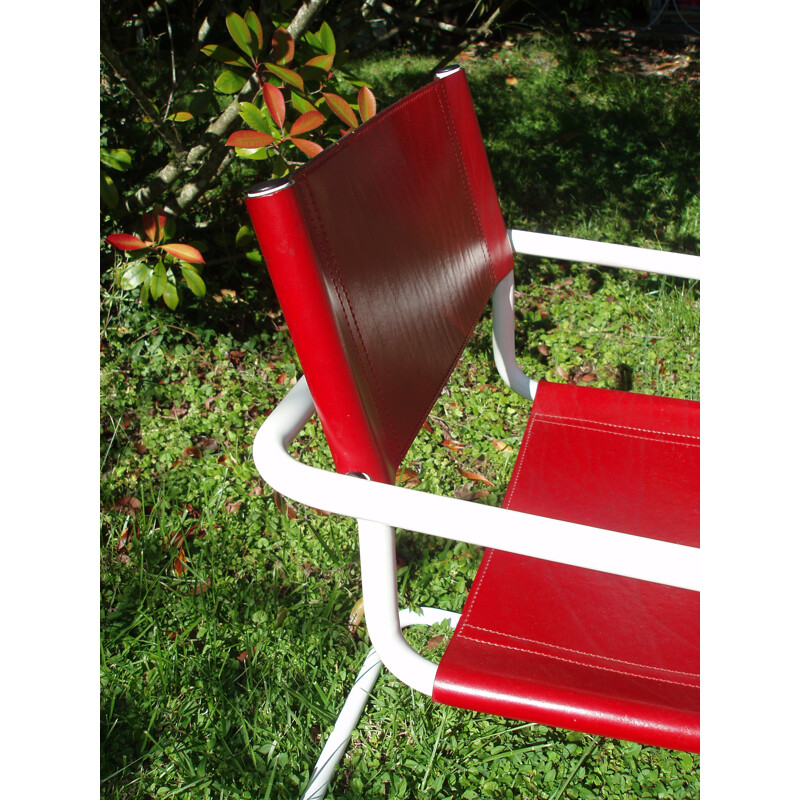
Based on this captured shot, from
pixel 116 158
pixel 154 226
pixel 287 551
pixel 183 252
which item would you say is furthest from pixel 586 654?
pixel 116 158

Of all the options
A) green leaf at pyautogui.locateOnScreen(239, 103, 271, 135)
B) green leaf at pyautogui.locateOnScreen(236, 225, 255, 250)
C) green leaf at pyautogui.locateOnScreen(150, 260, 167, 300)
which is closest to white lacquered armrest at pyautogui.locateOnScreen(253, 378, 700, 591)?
green leaf at pyautogui.locateOnScreen(239, 103, 271, 135)

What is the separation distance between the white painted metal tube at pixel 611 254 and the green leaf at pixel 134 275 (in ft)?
4.00

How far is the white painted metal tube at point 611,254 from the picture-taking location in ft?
4.11

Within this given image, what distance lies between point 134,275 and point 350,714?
4.45ft

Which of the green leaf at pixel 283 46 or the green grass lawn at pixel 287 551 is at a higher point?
the green leaf at pixel 283 46

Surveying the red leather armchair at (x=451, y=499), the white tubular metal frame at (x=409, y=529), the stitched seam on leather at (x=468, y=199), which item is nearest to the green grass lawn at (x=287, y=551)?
the red leather armchair at (x=451, y=499)

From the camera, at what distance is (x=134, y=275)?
85.5 inches

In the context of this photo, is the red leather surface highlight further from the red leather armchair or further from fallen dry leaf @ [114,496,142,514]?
fallen dry leaf @ [114,496,142,514]

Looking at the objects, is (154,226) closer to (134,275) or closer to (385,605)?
(134,275)

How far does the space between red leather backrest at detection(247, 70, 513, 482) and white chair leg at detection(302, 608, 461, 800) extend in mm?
587

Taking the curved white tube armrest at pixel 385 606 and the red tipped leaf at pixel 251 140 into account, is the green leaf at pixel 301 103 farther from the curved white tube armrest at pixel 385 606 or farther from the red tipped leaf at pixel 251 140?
the curved white tube armrest at pixel 385 606
